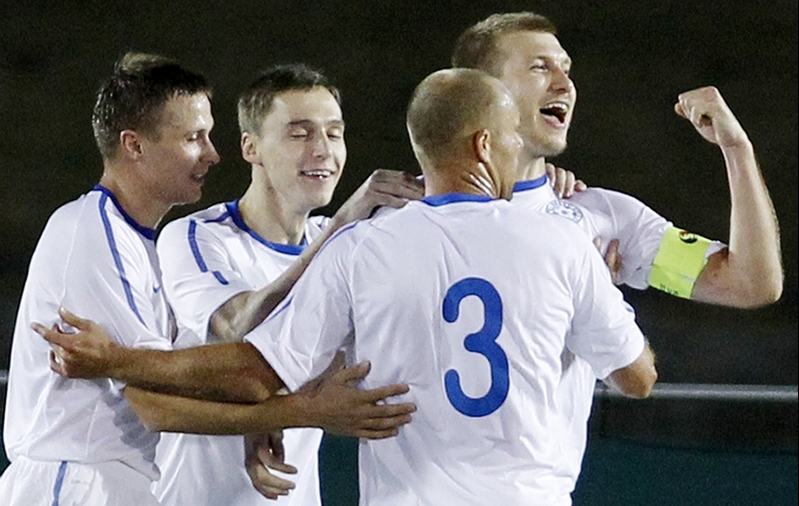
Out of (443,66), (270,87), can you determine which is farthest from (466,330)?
(443,66)

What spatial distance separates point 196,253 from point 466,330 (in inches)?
31.1

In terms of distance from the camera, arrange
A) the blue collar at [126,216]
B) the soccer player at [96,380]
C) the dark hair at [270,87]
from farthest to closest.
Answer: the dark hair at [270,87] → the blue collar at [126,216] → the soccer player at [96,380]

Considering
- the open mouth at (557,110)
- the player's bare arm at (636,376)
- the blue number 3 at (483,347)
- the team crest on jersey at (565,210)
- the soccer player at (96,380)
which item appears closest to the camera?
the blue number 3 at (483,347)

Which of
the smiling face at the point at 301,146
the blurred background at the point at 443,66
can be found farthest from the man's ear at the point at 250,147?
the blurred background at the point at 443,66

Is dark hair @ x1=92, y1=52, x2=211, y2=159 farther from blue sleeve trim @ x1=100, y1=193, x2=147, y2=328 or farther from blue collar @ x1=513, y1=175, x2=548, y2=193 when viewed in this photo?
blue collar @ x1=513, y1=175, x2=548, y2=193

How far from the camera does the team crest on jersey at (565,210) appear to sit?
2.15 m

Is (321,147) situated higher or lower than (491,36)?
lower

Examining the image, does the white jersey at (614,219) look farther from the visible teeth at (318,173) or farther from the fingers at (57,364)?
the fingers at (57,364)

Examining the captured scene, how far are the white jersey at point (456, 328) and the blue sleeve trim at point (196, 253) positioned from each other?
0.52 meters

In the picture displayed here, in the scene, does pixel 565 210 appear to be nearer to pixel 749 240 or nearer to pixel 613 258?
pixel 613 258

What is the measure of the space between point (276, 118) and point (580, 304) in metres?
0.97

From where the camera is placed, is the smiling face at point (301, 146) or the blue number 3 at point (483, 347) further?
the smiling face at point (301, 146)

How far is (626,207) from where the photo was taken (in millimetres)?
2229

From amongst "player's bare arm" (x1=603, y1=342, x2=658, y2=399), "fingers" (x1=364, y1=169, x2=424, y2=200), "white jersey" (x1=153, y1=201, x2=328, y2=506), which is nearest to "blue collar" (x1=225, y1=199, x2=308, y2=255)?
"white jersey" (x1=153, y1=201, x2=328, y2=506)
